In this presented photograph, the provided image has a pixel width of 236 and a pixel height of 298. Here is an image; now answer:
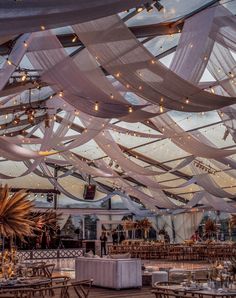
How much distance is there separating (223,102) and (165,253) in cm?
1561

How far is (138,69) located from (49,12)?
95.6 inches

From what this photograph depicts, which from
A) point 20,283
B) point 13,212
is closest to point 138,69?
point 13,212

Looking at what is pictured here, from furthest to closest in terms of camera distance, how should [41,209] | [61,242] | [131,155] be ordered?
[41,209]
[61,242]
[131,155]

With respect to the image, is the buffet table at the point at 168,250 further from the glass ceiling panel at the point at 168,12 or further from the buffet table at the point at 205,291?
the glass ceiling panel at the point at 168,12

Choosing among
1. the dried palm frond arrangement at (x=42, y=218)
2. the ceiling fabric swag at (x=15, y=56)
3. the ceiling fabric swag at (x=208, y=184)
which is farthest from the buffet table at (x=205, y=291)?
the ceiling fabric swag at (x=208, y=184)

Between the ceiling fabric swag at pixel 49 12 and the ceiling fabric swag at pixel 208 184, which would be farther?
the ceiling fabric swag at pixel 208 184

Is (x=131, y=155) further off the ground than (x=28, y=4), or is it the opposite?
(x=131, y=155)

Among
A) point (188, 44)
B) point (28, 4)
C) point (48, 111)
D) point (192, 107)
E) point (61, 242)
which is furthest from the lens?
point (61, 242)

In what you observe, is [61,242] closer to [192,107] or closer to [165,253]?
[165,253]

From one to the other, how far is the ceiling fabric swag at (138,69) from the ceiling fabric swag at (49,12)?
4.69 ft

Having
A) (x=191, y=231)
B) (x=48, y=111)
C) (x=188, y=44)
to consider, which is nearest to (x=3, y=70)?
(x=188, y=44)

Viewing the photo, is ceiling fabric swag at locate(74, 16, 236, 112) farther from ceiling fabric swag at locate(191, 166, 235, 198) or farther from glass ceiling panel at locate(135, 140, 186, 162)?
glass ceiling panel at locate(135, 140, 186, 162)

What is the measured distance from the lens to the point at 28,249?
2091 cm

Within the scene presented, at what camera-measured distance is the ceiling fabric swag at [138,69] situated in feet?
17.5
